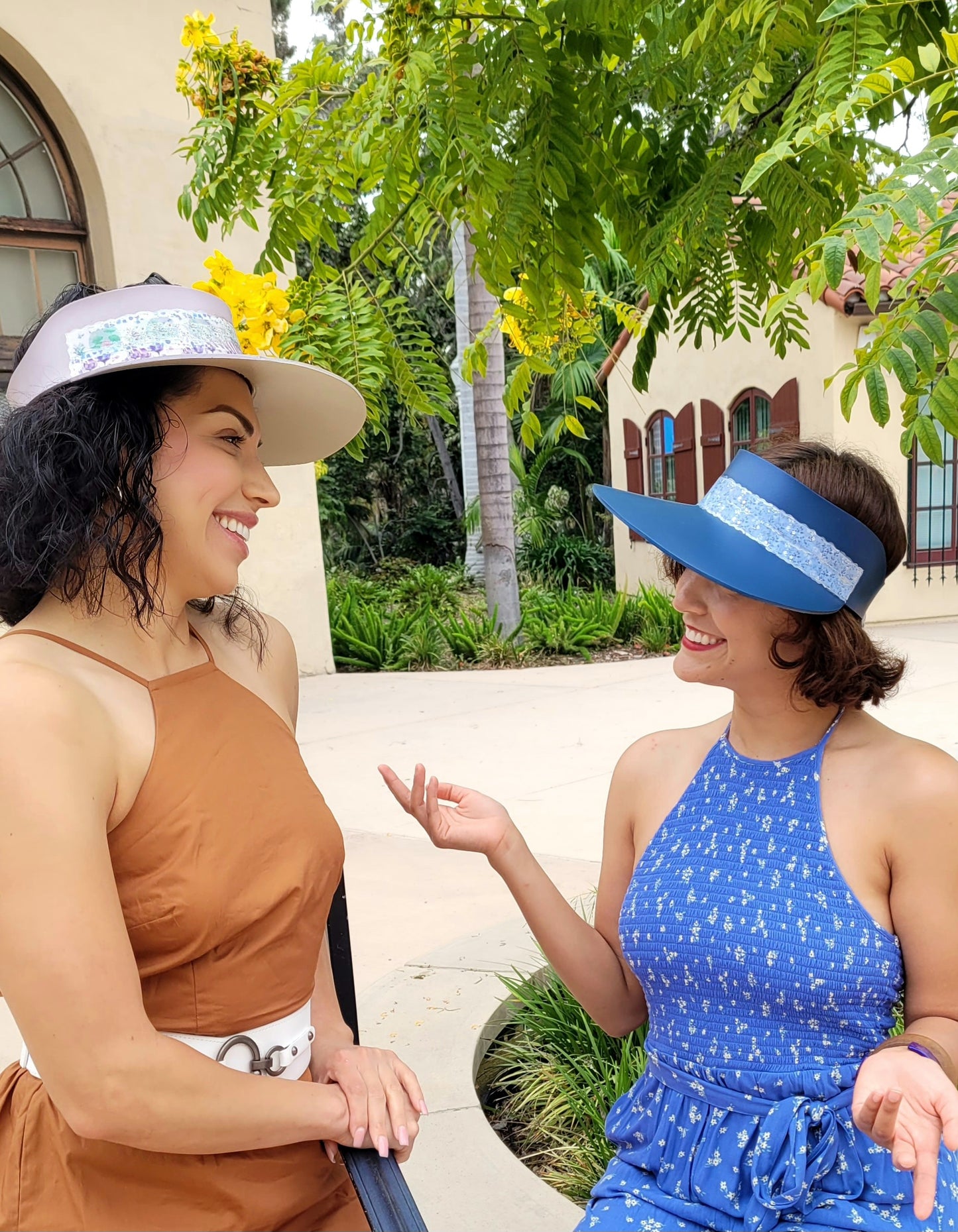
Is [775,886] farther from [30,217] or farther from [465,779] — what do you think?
[30,217]

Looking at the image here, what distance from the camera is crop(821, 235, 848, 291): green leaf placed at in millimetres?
1408

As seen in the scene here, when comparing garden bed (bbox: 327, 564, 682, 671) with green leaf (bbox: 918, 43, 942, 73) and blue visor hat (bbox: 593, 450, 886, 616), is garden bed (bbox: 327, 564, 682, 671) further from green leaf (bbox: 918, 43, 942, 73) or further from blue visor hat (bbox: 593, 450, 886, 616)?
green leaf (bbox: 918, 43, 942, 73)

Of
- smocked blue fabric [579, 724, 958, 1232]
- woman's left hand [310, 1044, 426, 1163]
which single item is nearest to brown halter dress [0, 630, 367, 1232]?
woman's left hand [310, 1044, 426, 1163]

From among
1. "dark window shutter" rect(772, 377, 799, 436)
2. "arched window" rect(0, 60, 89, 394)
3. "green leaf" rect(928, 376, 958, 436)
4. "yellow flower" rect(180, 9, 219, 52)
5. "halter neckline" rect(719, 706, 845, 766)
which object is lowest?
"halter neckline" rect(719, 706, 845, 766)

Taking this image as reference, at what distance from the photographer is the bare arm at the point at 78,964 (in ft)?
4.26

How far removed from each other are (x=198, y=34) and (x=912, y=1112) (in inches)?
122

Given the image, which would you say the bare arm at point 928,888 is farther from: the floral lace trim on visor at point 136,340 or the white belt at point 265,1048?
the floral lace trim on visor at point 136,340

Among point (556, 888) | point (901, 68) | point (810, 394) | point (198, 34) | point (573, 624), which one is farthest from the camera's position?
point (810, 394)

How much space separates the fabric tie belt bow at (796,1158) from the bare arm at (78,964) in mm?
738

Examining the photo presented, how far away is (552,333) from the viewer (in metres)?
2.79

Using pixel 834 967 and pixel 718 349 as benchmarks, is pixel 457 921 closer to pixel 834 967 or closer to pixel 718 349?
pixel 834 967

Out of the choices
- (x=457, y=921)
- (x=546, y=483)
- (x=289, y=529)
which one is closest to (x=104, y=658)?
(x=457, y=921)

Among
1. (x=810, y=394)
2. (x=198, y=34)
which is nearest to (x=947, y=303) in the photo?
(x=198, y=34)

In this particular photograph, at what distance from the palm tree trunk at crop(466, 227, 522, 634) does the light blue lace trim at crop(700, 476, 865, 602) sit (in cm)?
849
